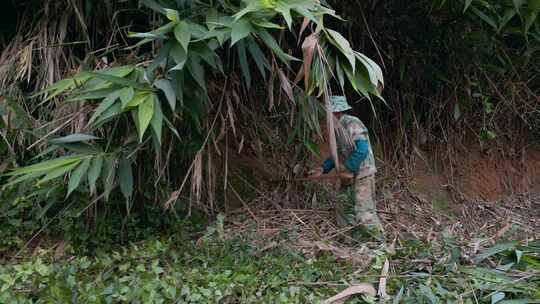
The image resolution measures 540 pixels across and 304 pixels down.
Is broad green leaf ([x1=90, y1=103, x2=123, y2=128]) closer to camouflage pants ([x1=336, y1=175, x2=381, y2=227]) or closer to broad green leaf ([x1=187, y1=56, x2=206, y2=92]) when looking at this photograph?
broad green leaf ([x1=187, y1=56, x2=206, y2=92])

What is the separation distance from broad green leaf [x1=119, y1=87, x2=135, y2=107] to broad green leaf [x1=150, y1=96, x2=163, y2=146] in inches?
4.5

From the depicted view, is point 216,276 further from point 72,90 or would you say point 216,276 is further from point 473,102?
point 473,102

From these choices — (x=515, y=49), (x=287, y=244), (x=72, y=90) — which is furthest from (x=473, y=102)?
(x=72, y=90)

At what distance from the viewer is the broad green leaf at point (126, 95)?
8.33 feet

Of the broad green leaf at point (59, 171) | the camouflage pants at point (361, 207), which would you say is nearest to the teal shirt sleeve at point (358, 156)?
the camouflage pants at point (361, 207)

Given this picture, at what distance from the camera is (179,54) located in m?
2.65

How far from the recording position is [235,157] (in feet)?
14.0

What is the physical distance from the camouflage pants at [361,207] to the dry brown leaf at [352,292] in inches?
40.5

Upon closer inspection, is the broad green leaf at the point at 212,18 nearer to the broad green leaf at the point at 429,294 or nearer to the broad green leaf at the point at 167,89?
the broad green leaf at the point at 167,89

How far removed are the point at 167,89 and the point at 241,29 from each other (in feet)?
1.52

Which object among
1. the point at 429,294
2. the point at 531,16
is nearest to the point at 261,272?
the point at 429,294

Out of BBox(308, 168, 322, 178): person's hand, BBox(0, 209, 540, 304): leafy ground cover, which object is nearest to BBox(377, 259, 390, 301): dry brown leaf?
BBox(0, 209, 540, 304): leafy ground cover

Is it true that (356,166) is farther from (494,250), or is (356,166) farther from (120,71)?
(120,71)

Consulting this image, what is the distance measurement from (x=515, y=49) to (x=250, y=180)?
276 cm
